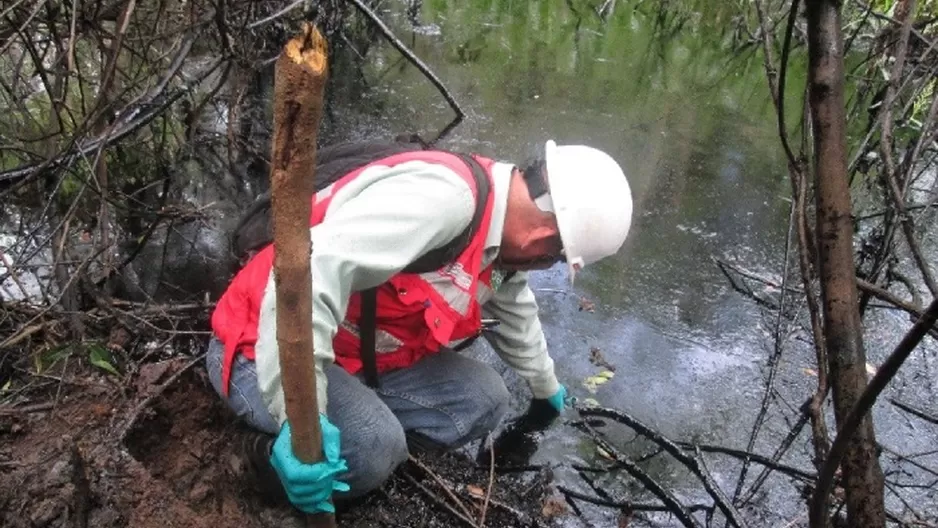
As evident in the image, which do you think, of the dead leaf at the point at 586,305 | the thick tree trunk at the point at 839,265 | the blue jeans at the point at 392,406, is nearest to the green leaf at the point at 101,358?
the blue jeans at the point at 392,406

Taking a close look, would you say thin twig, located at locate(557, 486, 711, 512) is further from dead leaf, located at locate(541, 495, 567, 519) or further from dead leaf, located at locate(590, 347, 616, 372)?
dead leaf, located at locate(590, 347, 616, 372)

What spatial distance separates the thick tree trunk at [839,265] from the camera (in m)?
A: 1.32

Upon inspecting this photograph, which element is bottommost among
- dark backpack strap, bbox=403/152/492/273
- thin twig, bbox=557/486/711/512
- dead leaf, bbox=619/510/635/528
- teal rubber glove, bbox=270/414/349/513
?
dead leaf, bbox=619/510/635/528

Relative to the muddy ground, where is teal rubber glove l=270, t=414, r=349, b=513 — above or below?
above

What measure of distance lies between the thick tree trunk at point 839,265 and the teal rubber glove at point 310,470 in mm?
1079

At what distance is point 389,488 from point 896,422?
2.22m

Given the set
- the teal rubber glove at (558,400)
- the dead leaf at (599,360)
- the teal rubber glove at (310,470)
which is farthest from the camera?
the dead leaf at (599,360)

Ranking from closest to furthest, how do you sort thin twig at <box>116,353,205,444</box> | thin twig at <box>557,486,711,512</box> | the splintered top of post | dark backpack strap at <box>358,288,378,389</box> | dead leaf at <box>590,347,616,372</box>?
1. the splintered top of post
2. dark backpack strap at <box>358,288,378,389</box>
3. thin twig at <box>116,353,205,444</box>
4. thin twig at <box>557,486,711,512</box>
5. dead leaf at <box>590,347,616,372</box>

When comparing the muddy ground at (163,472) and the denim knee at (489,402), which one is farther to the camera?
the denim knee at (489,402)

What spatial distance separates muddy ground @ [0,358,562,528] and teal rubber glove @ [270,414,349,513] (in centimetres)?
51

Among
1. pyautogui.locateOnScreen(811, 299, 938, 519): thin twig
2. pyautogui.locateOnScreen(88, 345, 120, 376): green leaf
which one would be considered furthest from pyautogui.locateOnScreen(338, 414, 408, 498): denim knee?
pyautogui.locateOnScreen(811, 299, 938, 519): thin twig

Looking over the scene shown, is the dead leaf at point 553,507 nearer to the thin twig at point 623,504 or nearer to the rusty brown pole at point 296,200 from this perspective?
the thin twig at point 623,504

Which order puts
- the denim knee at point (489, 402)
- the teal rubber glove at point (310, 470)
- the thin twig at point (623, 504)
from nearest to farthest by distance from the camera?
the teal rubber glove at point (310, 470), the thin twig at point (623, 504), the denim knee at point (489, 402)

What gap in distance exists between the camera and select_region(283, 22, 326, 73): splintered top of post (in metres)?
1.14
